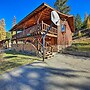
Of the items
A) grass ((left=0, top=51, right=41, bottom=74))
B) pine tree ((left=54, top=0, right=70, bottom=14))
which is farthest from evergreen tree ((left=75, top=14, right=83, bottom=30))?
grass ((left=0, top=51, right=41, bottom=74))

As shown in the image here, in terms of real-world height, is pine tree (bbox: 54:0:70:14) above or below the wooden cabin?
above

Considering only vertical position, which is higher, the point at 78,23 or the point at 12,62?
the point at 78,23

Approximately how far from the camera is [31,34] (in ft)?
67.2

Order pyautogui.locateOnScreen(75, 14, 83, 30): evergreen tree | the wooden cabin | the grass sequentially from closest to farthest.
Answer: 1. the grass
2. the wooden cabin
3. pyautogui.locateOnScreen(75, 14, 83, 30): evergreen tree

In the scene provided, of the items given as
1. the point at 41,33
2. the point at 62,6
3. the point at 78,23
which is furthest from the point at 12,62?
the point at 78,23

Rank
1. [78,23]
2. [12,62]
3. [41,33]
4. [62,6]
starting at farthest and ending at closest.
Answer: [78,23] < [62,6] < [41,33] < [12,62]

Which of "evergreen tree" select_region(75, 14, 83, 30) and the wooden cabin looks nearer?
the wooden cabin

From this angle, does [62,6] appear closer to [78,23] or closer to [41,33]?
[78,23]

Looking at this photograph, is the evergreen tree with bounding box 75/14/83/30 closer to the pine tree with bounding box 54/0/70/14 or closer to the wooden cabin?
the pine tree with bounding box 54/0/70/14

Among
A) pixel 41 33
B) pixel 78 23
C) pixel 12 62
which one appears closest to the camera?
pixel 12 62

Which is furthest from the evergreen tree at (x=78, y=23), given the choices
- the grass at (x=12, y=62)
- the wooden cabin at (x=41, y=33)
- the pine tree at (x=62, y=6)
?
the grass at (x=12, y=62)

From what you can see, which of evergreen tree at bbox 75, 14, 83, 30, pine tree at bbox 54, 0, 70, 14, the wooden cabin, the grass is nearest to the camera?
the grass

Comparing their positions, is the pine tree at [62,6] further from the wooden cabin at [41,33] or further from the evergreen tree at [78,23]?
the wooden cabin at [41,33]

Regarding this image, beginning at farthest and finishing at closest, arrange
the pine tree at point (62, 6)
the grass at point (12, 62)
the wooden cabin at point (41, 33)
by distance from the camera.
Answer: the pine tree at point (62, 6) < the wooden cabin at point (41, 33) < the grass at point (12, 62)
